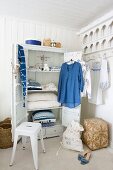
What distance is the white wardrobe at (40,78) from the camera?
8.50ft

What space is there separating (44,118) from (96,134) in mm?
987

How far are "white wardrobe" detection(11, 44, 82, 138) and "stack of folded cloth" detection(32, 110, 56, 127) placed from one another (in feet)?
0.32

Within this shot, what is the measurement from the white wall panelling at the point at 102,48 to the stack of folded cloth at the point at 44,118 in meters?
0.91

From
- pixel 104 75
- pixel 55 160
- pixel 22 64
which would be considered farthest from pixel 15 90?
pixel 104 75

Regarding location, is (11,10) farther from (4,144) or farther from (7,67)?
(4,144)

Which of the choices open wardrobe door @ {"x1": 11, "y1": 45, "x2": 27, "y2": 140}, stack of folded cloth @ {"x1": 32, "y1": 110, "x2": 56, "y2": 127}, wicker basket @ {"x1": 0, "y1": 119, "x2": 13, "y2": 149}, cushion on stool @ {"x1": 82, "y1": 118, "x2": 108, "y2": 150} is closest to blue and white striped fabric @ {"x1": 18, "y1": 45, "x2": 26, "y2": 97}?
open wardrobe door @ {"x1": 11, "y1": 45, "x2": 27, "y2": 140}

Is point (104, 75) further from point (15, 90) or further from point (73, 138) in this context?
point (15, 90)

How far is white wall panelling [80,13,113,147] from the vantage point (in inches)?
106

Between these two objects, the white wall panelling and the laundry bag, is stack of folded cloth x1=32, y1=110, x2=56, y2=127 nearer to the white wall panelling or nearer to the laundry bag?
the laundry bag

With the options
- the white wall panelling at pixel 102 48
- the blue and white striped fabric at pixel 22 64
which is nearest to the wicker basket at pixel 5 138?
the blue and white striped fabric at pixel 22 64

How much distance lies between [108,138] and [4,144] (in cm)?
183

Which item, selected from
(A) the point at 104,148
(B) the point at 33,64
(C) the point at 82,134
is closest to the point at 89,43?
(B) the point at 33,64

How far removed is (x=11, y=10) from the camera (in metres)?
2.64

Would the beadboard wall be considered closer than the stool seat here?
No
